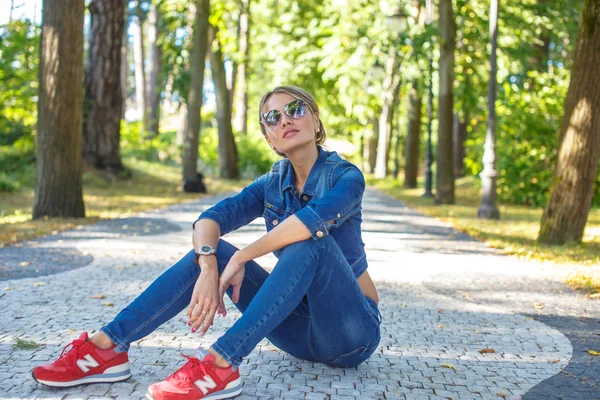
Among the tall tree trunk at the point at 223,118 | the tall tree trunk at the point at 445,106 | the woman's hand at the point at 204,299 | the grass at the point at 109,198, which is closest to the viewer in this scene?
the woman's hand at the point at 204,299

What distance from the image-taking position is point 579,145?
10.6 m

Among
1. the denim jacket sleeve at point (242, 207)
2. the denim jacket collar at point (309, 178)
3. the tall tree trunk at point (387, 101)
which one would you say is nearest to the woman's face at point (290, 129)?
the denim jacket collar at point (309, 178)

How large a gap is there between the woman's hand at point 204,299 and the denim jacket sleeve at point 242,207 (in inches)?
17.5

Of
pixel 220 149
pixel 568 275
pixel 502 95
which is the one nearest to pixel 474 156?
pixel 502 95

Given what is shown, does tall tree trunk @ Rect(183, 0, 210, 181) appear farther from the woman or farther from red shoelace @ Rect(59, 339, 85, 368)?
red shoelace @ Rect(59, 339, 85, 368)

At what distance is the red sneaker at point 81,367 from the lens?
355 centimetres

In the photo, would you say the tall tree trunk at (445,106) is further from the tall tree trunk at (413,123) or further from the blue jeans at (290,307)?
the blue jeans at (290,307)

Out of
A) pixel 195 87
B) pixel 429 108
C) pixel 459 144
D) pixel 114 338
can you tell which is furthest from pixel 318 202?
pixel 459 144

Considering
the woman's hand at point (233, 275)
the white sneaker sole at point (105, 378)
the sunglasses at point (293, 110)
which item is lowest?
the white sneaker sole at point (105, 378)

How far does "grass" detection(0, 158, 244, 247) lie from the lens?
11.1 m

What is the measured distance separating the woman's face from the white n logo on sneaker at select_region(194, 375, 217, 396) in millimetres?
1267

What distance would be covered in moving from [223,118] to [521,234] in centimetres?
1679

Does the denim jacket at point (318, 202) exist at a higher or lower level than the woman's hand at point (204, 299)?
higher

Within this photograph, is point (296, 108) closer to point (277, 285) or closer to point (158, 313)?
point (277, 285)
